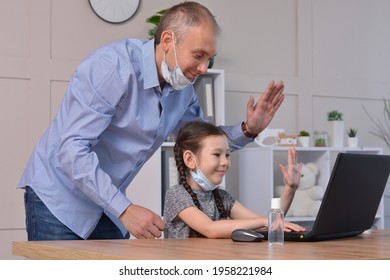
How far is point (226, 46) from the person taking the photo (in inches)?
171

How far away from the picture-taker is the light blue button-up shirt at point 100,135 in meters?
1.80

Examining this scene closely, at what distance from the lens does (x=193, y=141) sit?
2.23 metres

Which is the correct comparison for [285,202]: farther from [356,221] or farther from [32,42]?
[32,42]

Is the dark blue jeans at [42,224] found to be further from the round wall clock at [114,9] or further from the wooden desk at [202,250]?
the round wall clock at [114,9]

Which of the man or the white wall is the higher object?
the white wall

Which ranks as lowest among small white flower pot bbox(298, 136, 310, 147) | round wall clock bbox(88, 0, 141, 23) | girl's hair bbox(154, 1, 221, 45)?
small white flower pot bbox(298, 136, 310, 147)

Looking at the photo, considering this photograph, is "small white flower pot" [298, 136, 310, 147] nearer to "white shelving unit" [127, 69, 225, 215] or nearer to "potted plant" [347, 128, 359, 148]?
"potted plant" [347, 128, 359, 148]

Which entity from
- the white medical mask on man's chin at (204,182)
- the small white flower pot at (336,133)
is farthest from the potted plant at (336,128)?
the white medical mask on man's chin at (204,182)

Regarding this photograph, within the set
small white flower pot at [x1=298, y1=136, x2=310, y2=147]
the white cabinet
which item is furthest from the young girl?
small white flower pot at [x1=298, y1=136, x2=310, y2=147]

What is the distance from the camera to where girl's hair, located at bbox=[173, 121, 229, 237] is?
217cm

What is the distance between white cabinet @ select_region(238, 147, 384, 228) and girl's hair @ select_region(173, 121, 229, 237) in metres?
1.80

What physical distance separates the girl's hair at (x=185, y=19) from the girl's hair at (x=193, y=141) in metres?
0.36

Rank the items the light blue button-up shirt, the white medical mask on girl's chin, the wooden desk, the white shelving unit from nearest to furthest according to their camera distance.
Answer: the wooden desk
the light blue button-up shirt
the white medical mask on girl's chin
the white shelving unit

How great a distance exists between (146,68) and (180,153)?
39 centimetres
